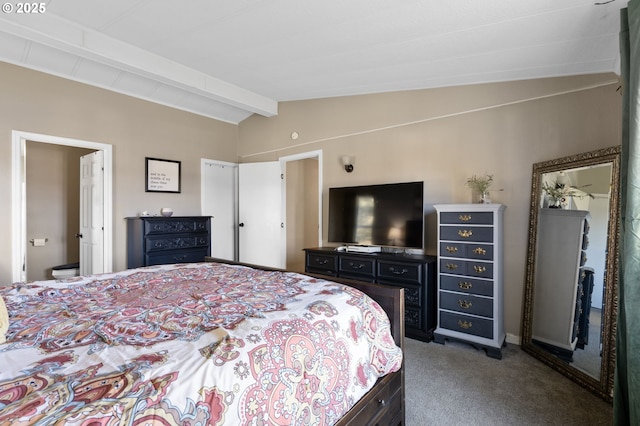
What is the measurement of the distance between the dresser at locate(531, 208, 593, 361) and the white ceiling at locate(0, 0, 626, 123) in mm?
1231

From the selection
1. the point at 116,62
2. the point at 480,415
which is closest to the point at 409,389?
the point at 480,415

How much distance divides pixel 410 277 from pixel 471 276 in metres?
0.53

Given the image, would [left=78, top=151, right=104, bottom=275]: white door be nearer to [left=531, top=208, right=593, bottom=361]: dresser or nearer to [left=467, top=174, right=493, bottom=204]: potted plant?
[left=467, top=174, right=493, bottom=204]: potted plant

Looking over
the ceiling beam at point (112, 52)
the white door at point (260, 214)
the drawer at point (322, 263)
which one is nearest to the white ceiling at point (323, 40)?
the ceiling beam at point (112, 52)

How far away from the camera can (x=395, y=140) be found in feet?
12.0

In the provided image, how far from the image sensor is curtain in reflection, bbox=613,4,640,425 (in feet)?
4.38

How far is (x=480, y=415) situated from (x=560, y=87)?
268cm

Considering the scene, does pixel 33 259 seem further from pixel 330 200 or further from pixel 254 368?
pixel 254 368

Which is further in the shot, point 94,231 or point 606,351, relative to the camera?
point 94,231

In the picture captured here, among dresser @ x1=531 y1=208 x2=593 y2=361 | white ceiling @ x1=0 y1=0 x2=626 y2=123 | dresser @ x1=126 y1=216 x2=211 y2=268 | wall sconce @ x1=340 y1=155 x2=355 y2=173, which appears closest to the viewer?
white ceiling @ x1=0 y1=0 x2=626 y2=123

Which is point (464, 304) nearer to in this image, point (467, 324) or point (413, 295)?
point (467, 324)

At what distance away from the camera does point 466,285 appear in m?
2.84

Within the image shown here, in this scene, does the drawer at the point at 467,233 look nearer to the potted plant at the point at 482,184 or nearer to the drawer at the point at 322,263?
the potted plant at the point at 482,184

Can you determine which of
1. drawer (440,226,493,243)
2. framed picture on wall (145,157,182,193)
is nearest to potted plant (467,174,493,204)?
drawer (440,226,493,243)
